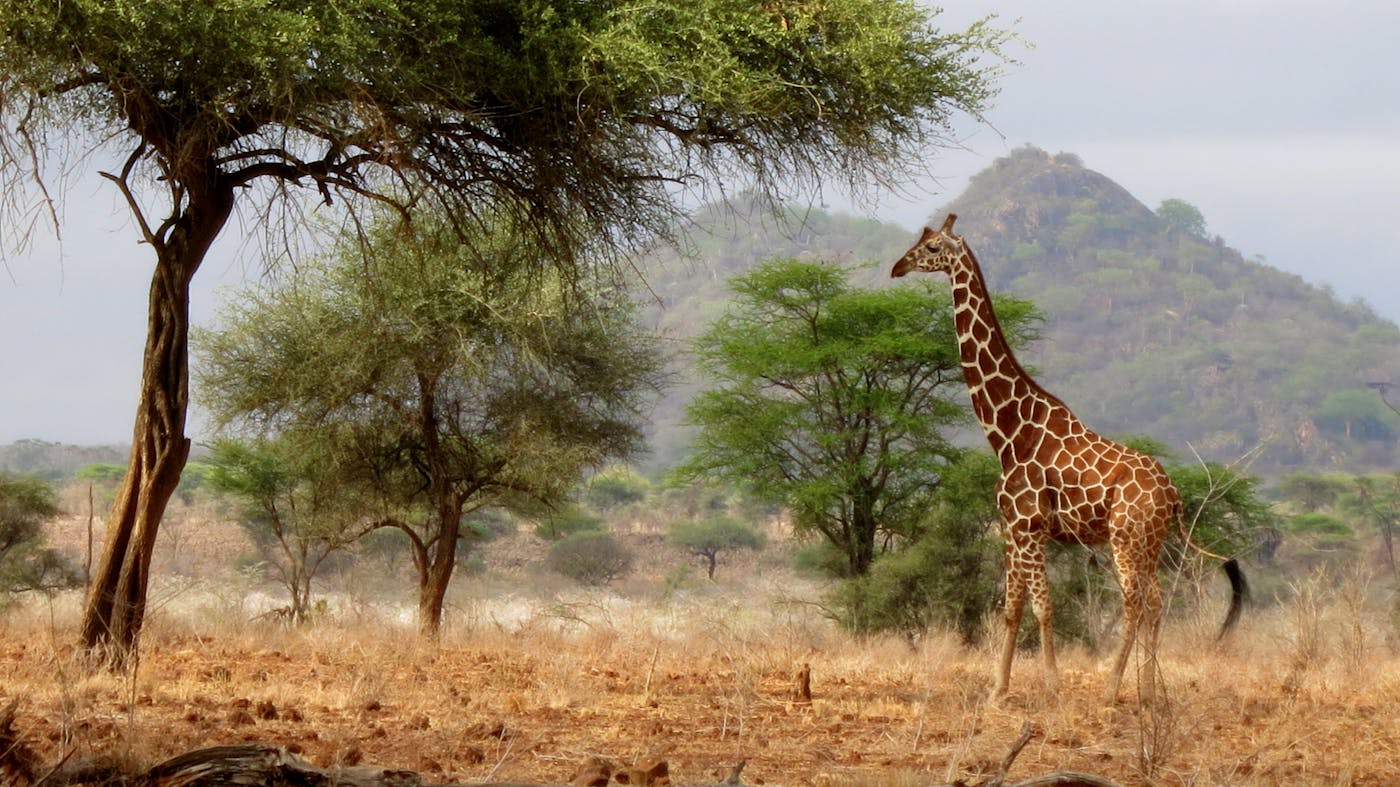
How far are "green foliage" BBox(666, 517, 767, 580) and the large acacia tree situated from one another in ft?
131

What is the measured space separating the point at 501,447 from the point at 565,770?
37.1 feet

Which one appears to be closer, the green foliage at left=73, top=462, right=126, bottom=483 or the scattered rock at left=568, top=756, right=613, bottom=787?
the scattered rock at left=568, top=756, right=613, bottom=787

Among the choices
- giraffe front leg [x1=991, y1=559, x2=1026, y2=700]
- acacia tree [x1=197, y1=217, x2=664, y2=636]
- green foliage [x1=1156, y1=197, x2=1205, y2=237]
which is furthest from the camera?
green foliage [x1=1156, y1=197, x2=1205, y2=237]

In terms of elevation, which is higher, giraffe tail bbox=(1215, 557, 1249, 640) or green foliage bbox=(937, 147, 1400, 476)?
green foliage bbox=(937, 147, 1400, 476)

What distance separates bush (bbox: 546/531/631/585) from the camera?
44.1 m

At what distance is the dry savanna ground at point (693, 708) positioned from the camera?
5949 millimetres

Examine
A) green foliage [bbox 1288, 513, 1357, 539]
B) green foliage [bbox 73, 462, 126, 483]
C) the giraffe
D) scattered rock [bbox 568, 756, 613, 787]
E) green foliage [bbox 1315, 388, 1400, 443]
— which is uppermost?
green foliage [bbox 1315, 388, 1400, 443]

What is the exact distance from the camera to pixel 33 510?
68.3 ft

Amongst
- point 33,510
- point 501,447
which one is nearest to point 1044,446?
point 501,447

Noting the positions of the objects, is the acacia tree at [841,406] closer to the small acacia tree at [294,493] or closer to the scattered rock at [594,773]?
the small acacia tree at [294,493]

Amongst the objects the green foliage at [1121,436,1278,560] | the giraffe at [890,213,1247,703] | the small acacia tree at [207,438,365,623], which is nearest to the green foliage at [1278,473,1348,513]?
the green foliage at [1121,436,1278,560]

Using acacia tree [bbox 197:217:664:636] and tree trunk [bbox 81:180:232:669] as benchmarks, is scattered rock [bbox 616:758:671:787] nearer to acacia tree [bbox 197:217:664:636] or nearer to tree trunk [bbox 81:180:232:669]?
tree trunk [bbox 81:180:232:669]

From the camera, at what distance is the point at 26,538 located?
21.2 metres

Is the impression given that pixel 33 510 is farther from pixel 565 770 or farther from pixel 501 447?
pixel 565 770
